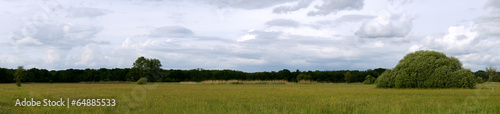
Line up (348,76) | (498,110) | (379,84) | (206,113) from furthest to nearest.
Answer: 1. (348,76)
2. (379,84)
3. (498,110)
4. (206,113)

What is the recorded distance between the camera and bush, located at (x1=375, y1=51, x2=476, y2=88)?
2744cm

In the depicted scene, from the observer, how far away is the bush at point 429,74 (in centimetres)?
2744

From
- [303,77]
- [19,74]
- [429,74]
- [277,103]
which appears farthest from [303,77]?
[277,103]

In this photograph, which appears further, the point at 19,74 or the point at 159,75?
the point at 159,75

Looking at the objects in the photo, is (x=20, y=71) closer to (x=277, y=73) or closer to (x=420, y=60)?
(x=420, y=60)

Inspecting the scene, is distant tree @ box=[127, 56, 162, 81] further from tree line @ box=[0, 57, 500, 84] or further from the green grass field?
the green grass field

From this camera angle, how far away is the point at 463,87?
2742 centimetres

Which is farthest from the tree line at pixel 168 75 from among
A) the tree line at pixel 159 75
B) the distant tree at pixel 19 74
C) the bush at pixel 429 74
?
the bush at pixel 429 74

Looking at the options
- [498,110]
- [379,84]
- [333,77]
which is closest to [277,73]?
[333,77]

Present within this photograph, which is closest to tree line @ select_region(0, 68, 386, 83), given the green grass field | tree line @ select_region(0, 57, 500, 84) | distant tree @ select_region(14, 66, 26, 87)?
tree line @ select_region(0, 57, 500, 84)

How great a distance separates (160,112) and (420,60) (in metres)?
24.2

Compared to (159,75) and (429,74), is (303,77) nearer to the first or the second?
(159,75)

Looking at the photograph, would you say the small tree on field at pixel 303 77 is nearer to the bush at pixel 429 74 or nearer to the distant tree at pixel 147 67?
the distant tree at pixel 147 67

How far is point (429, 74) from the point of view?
91.6ft
